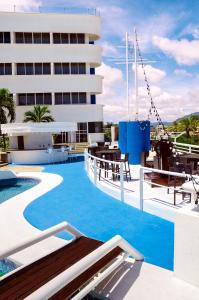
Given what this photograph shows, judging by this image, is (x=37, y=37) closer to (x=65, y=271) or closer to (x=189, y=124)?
(x=189, y=124)

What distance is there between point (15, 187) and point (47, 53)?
2366cm

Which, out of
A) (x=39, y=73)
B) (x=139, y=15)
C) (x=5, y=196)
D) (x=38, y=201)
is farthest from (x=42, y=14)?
(x=38, y=201)

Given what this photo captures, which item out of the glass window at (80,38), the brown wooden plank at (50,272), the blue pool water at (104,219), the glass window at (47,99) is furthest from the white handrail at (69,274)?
the glass window at (80,38)

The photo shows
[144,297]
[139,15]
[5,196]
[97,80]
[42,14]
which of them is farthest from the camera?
[97,80]

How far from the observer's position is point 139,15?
53.6ft

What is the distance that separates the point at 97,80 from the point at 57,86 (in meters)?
5.05

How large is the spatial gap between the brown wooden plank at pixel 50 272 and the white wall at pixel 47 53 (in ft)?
106

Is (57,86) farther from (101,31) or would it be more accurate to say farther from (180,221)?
(180,221)

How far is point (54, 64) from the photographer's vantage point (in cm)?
3431

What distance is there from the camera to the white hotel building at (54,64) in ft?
109

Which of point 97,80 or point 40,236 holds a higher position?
point 97,80

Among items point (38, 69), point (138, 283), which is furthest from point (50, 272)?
point (38, 69)

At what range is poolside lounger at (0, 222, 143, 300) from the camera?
2997mm

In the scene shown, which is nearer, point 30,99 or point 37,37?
point 37,37
